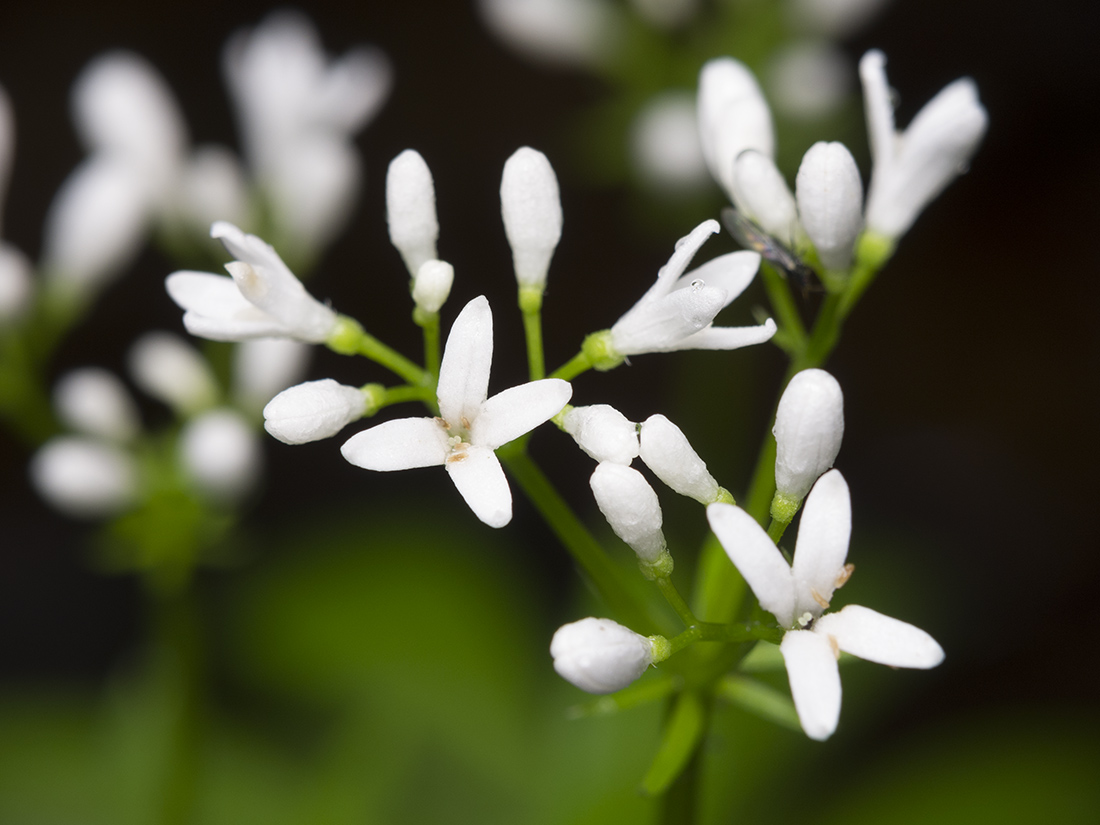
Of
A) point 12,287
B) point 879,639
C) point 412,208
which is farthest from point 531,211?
point 12,287

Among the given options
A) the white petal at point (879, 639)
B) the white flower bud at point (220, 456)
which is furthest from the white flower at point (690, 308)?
the white flower bud at point (220, 456)

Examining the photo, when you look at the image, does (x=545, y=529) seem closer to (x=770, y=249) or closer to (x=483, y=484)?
(x=770, y=249)

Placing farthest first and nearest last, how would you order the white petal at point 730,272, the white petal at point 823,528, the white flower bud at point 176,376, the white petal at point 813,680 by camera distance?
1. the white flower bud at point 176,376
2. the white petal at point 730,272
3. the white petal at point 823,528
4. the white petal at point 813,680

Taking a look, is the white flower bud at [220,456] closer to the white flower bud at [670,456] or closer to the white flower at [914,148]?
the white flower bud at [670,456]

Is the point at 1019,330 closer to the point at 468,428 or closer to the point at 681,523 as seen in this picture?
the point at 681,523

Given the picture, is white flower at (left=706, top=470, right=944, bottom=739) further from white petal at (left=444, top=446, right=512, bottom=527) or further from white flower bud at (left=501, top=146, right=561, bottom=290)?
white flower bud at (left=501, top=146, right=561, bottom=290)

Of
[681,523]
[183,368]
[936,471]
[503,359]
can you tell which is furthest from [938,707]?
[183,368]

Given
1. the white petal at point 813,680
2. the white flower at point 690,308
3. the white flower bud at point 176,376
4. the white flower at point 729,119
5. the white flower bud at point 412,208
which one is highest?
the white flower at point 729,119
